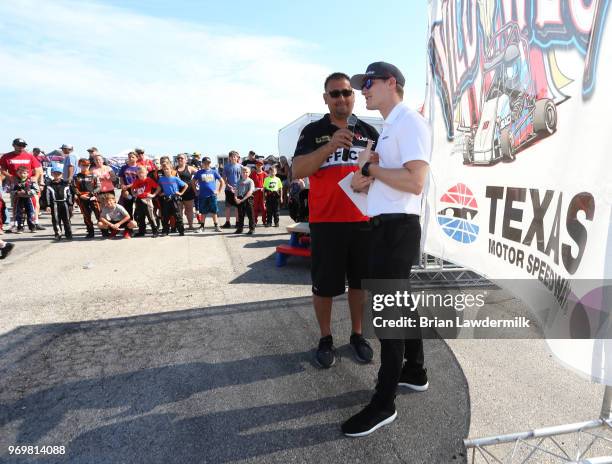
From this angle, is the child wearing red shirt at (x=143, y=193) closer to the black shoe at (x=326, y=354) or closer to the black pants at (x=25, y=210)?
the black pants at (x=25, y=210)

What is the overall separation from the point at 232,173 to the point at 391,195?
833 centimetres

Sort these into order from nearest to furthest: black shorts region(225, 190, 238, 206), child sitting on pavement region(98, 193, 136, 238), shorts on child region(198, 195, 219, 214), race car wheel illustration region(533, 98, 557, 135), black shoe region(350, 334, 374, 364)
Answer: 1. race car wheel illustration region(533, 98, 557, 135)
2. black shoe region(350, 334, 374, 364)
3. child sitting on pavement region(98, 193, 136, 238)
4. black shorts region(225, 190, 238, 206)
5. shorts on child region(198, 195, 219, 214)

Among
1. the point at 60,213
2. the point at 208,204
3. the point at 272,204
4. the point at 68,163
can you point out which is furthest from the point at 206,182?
the point at 68,163

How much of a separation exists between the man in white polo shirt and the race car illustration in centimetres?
69

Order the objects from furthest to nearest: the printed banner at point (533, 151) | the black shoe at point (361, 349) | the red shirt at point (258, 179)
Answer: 1. the red shirt at point (258, 179)
2. the black shoe at point (361, 349)
3. the printed banner at point (533, 151)

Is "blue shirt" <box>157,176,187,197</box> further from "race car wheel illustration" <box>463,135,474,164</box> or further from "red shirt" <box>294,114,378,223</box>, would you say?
"race car wheel illustration" <box>463,135,474,164</box>

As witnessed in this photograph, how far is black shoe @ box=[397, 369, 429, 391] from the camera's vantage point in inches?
100

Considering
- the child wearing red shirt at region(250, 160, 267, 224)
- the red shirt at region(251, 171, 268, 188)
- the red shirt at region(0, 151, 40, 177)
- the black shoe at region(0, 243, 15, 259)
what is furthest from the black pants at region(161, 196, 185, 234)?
the red shirt at region(0, 151, 40, 177)

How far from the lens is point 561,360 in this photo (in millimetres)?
1722

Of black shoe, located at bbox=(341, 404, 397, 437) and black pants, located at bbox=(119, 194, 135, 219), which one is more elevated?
black pants, located at bbox=(119, 194, 135, 219)

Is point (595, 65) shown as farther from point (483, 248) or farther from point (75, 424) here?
point (75, 424)

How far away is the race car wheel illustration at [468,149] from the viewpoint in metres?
2.87

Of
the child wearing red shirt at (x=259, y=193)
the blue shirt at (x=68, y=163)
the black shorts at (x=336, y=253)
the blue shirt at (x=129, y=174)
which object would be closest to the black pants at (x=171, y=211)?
the blue shirt at (x=129, y=174)

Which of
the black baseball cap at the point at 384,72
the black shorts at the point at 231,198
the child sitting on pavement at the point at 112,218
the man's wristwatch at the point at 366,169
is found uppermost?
the black baseball cap at the point at 384,72
